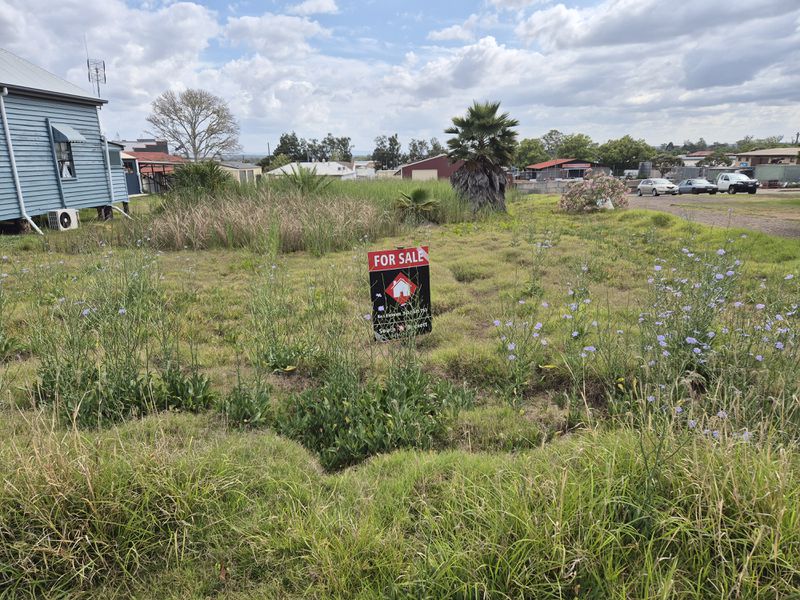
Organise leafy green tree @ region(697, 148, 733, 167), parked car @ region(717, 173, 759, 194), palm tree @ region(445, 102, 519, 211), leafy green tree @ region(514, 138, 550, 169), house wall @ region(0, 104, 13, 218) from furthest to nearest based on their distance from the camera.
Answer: leafy green tree @ region(514, 138, 550, 169)
leafy green tree @ region(697, 148, 733, 167)
parked car @ region(717, 173, 759, 194)
palm tree @ region(445, 102, 519, 211)
house wall @ region(0, 104, 13, 218)

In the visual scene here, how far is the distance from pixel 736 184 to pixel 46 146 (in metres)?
37.2

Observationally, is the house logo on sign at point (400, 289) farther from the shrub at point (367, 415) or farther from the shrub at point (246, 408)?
the shrub at point (246, 408)

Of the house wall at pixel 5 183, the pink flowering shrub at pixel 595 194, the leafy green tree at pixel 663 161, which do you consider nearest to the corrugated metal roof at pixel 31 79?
the house wall at pixel 5 183

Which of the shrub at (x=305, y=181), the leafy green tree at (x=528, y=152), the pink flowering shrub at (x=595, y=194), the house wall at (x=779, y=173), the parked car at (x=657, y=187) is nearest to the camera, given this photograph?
the shrub at (x=305, y=181)

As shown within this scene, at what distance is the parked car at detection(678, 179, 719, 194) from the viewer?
3356 centimetres

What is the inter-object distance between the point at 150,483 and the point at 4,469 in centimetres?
69

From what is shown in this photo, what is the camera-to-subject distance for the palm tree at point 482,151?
58.0 ft

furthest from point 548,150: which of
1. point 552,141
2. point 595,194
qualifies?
point 595,194

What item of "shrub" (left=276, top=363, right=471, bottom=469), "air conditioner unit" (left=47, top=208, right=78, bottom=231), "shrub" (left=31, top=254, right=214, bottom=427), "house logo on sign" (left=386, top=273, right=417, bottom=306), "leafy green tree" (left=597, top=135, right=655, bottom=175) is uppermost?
"leafy green tree" (left=597, top=135, right=655, bottom=175)

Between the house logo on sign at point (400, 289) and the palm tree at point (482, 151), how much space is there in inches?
551

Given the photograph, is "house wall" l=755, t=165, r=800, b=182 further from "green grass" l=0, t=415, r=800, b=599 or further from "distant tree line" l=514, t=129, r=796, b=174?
"green grass" l=0, t=415, r=800, b=599

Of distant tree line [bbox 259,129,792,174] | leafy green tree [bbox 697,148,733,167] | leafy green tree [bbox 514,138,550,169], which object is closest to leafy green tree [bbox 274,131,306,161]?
distant tree line [bbox 259,129,792,174]

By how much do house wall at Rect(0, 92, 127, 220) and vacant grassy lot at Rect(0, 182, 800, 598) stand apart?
10.1 m

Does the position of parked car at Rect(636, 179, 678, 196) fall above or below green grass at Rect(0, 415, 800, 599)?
above
